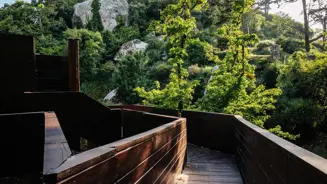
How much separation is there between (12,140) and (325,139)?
1242 centimetres

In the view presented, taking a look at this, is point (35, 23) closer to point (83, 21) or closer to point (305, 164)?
point (83, 21)

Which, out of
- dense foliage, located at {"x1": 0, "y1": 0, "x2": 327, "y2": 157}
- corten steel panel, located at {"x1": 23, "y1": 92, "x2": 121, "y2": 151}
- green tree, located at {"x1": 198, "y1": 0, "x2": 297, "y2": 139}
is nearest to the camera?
corten steel panel, located at {"x1": 23, "y1": 92, "x2": 121, "y2": 151}

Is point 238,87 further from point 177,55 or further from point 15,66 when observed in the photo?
point 15,66

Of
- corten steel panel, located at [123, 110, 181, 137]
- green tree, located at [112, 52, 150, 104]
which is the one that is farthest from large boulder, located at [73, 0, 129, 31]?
corten steel panel, located at [123, 110, 181, 137]

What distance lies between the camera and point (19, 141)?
403cm

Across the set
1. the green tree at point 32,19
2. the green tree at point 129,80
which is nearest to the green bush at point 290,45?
the green tree at point 129,80

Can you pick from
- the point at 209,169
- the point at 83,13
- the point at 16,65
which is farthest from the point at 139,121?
the point at 83,13

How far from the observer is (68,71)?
8242 mm

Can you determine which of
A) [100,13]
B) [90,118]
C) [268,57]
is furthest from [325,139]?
[100,13]

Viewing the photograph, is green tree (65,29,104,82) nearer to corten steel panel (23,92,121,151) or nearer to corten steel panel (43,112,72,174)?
corten steel panel (23,92,121,151)

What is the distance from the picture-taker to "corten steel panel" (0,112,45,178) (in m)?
3.93

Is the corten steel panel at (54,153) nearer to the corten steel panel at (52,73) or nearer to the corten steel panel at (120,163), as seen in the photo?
the corten steel panel at (120,163)

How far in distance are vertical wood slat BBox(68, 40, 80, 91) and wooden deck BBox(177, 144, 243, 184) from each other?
13.2 feet

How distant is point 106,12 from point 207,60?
16.8 metres
